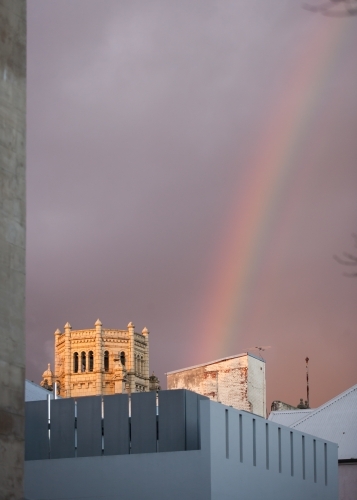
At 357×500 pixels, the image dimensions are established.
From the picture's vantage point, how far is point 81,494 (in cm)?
3741

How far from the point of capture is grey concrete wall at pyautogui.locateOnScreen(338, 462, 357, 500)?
6088 centimetres

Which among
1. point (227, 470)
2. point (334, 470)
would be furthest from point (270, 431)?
point (334, 470)

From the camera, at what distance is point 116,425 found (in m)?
38.0

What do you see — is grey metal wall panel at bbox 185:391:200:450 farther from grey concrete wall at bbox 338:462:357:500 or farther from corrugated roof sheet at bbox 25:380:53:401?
grey concrete wall at bbox 338:462:357:500

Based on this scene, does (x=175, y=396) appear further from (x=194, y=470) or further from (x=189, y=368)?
(x=189, y=368)

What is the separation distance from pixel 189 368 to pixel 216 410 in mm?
37292

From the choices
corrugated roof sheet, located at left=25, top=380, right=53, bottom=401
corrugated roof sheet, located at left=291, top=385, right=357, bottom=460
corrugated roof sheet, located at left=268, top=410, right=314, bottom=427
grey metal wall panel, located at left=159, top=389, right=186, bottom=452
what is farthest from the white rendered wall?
grey metal wall panel, located at left=159, top=389, right=186, bottom=452

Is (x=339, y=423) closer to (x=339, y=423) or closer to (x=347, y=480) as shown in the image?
(x=339, y=423)

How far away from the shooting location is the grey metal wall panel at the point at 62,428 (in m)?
38.6

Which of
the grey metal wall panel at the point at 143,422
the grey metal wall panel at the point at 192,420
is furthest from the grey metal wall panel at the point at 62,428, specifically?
the grey metal wall panel at the point at 192,420

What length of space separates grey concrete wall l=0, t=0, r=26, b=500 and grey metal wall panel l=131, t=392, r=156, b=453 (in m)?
17.9

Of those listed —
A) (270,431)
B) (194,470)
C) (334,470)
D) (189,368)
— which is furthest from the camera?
(189,368)

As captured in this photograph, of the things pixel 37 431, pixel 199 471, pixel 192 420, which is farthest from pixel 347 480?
pixel 37 431

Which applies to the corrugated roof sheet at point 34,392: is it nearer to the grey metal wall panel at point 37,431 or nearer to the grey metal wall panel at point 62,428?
the grey metal wall panel at point 37,431
